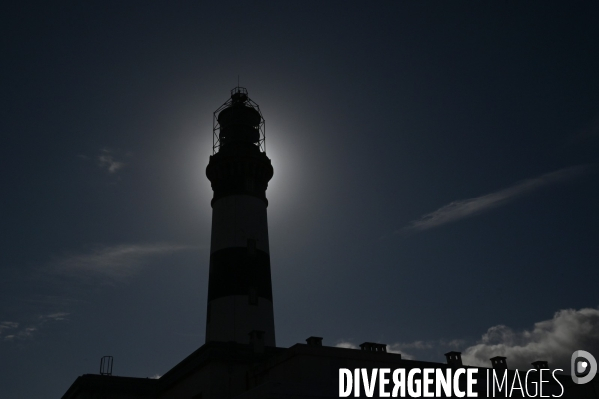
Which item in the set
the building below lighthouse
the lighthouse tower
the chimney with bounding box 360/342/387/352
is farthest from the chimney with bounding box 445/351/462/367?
the lighthouse tower

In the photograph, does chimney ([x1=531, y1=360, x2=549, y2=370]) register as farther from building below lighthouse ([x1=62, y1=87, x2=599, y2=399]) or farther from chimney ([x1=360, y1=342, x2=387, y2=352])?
chimney ([x1=360, y1=342, x2=387, y2=352])

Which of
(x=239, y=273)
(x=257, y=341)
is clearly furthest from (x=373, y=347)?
(x=239, y=273)

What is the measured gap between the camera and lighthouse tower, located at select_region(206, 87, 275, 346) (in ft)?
98.6

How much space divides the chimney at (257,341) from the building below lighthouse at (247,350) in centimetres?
5

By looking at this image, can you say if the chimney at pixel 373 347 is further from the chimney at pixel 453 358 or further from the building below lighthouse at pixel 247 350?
the chimney at pixel 453 358

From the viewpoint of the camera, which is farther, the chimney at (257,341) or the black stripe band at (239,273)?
the black stripe band at (239,273)

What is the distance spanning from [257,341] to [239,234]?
8.29 metres

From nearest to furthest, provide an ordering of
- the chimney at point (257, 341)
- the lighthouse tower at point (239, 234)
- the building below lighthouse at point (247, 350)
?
the building below lighthouse at point (247, 350)
the chimney at point (257, 341)
the lighthouse tower at point (239, 234)

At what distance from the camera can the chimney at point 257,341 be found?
26000 millimetres

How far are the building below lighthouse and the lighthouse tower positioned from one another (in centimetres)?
6

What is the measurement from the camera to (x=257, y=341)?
26.3 meters

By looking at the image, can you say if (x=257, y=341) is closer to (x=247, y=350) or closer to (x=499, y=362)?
(x=247, y=350)

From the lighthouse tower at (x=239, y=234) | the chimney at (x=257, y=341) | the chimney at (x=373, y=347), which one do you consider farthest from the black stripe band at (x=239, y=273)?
the chimney at (x=373, y=347)

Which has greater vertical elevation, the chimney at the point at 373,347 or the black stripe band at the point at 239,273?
the black stripe band at the point at 239,273
